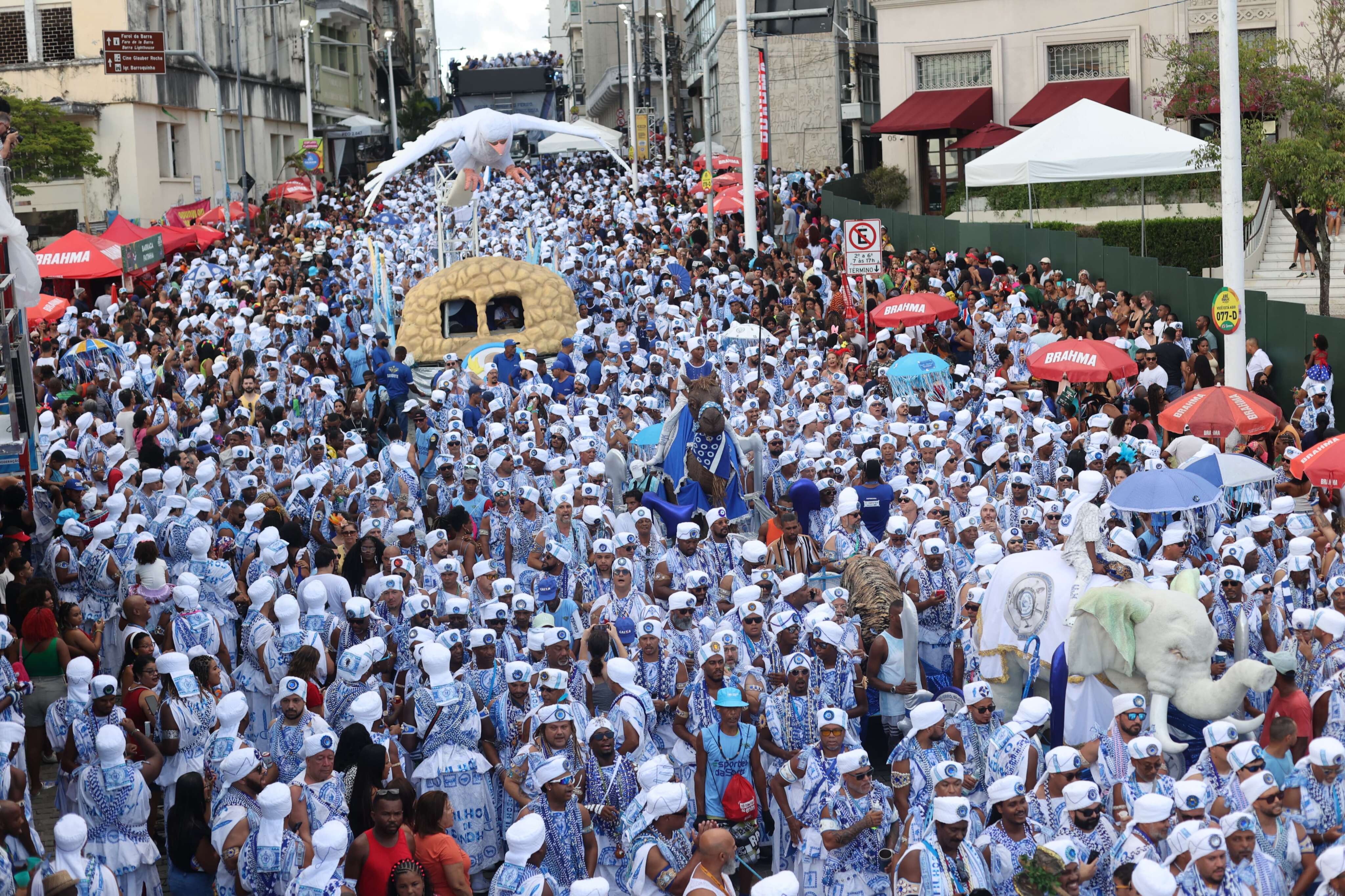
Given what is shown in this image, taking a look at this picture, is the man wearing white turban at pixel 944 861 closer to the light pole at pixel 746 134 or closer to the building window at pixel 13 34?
the light pole at pixel 746 134

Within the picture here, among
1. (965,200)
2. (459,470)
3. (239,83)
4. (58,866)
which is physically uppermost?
(239,83)

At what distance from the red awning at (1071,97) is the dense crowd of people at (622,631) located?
1690 centimetres

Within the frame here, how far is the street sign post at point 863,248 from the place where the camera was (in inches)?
721

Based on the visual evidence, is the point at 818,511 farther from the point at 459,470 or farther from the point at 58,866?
the point at 58,866

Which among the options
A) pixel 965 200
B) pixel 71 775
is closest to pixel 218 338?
pixel 71 775

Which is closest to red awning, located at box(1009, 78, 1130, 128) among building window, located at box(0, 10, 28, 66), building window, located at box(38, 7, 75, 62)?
building window, located at box(38, 7, 75, 62)

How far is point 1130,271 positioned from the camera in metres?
22.4

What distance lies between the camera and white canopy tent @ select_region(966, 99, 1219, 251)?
2223 cm

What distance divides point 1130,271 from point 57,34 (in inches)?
1155

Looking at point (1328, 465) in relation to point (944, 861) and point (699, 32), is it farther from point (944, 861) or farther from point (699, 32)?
point (699, 32)

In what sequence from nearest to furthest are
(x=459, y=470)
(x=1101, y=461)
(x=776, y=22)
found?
1. (x=1101, y=461)
2. (x=459, y=470)
3. (x=776, y=22)

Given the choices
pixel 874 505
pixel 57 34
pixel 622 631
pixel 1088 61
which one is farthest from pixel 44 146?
pixel 622 631

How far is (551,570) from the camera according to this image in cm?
1098

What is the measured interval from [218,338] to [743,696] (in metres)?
13.9
